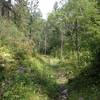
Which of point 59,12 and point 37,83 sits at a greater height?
point 59,12

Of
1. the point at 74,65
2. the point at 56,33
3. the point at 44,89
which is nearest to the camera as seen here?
the point at 44,89

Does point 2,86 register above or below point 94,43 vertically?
below

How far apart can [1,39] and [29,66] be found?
144 inches

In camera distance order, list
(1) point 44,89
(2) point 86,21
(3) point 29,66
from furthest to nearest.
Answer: (2) point 86,21
(3) point 29,66
(1) point 44,89

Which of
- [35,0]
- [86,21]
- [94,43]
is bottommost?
[94,43]

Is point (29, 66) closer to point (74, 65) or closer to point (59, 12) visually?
point (74, 65)

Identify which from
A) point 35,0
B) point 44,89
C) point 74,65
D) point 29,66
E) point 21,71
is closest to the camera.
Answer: point 44,89

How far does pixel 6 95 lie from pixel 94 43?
23.0 feet

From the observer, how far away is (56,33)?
66.6 m

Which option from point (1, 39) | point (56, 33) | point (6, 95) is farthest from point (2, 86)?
point (56, 33)

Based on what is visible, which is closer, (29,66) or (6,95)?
(6,95)

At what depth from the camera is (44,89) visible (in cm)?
1538

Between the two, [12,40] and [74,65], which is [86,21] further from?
[12,40]

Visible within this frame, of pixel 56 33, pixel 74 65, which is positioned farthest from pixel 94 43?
pixel 56 33
